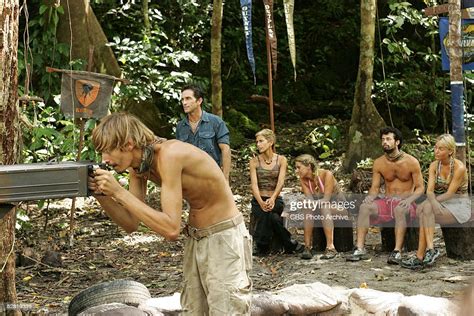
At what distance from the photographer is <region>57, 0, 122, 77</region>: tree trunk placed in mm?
11805

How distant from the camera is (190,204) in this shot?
11.8 feet

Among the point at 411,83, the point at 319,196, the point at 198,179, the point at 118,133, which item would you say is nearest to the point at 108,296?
the point at 198,179

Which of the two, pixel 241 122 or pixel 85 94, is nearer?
pixel 85 94

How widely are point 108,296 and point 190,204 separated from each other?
1782 mm

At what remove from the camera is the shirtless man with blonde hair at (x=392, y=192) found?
7203 millimetres

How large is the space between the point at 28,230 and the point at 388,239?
4273 mm

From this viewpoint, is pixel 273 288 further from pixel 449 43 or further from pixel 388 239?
pixel 449 43

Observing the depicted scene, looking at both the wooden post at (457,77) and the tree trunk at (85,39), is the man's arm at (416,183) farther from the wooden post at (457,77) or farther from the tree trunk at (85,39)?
the tree trunk at (85,39)

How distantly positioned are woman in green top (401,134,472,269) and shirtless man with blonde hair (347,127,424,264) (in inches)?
8.5

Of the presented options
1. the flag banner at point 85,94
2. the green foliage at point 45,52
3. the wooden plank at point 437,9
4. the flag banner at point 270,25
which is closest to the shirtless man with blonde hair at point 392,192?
the wooden plank at point 437,9

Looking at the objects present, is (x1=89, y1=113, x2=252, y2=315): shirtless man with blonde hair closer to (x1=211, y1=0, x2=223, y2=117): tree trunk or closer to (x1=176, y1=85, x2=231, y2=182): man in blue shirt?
(x1=176, y1=85, x2=231, y2=182): man in blue shirt

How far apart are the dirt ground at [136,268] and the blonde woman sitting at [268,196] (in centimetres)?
18

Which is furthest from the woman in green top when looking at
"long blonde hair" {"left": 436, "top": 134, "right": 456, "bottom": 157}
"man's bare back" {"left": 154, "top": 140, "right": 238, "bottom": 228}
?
"man's bare back" {"left": 154, "top": 140, "right": 238, "bottom": 228}

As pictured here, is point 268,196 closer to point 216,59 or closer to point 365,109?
point 216,59
